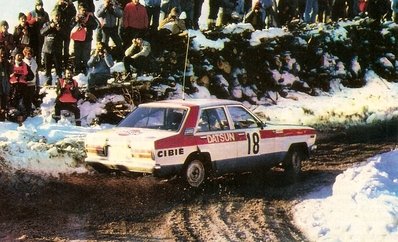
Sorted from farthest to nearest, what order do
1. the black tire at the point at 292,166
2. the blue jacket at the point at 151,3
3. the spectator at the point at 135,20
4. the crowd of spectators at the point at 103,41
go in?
the blue jacket at the point at 151,3 < the spectator at the point at 135,20 < the crowd of spectators at the point at 103,41 < the black tire at the point at 292,166

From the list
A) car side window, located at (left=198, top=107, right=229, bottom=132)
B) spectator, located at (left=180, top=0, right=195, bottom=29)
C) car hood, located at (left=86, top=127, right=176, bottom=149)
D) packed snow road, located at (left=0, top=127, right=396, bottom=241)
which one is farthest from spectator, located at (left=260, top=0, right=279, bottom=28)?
car hood, located at (left=86, top=127, right=176, bottom=149)

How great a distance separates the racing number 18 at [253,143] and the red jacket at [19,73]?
4.84m

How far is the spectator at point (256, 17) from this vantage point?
1741cm

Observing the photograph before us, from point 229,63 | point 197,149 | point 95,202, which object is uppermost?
point 229,63

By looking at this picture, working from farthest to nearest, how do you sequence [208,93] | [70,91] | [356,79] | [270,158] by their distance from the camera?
[356,79], [208,93], [70,91], [270,158]

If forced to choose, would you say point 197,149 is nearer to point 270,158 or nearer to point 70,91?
point 270,158

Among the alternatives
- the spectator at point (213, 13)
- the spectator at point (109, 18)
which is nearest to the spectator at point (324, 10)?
the spectator at point (213, 13)

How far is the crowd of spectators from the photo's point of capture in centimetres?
1296

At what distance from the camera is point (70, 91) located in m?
12.8

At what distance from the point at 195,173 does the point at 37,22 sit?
230 inches

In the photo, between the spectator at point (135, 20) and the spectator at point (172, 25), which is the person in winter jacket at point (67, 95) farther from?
the spectator at point (172, 25)

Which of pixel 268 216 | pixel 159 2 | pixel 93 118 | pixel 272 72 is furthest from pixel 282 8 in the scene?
pixel 268 216

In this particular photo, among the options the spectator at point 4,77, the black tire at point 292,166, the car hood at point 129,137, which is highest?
the spectator at point 4,77

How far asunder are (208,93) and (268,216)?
→ 308 inches
